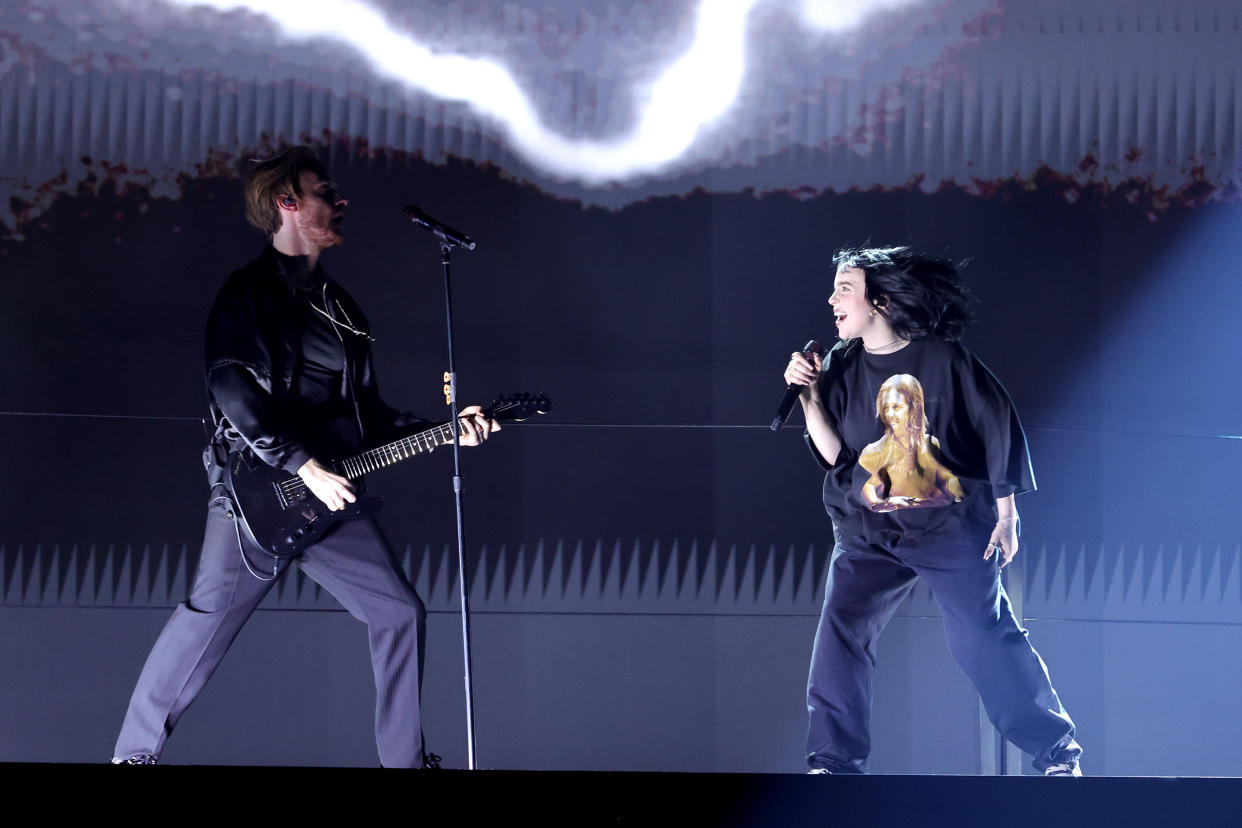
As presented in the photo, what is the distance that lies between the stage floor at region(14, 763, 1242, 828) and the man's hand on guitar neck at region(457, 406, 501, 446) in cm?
172

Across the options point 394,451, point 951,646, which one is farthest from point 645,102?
point 951,646

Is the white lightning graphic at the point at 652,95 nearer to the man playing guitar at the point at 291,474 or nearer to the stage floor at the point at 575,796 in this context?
the man playing guitar at the point at 291,474

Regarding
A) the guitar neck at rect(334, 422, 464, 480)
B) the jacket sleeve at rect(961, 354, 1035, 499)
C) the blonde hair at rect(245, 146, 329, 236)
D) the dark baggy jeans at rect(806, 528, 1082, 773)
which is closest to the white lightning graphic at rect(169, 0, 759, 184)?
the blonde hair at rect(245, 146, 329, 236)

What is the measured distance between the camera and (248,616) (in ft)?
10.0

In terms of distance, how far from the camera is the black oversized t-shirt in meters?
3.14

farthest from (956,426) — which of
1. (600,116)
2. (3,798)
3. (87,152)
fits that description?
(87,152)

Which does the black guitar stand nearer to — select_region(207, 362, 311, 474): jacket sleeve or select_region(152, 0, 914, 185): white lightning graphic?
select_region(207, 362, 311, 474): jacket sleeve

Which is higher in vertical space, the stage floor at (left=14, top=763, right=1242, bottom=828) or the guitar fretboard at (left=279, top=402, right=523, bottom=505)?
the guitar fretboard at (left=279, top=402, right=523, bottom=505)

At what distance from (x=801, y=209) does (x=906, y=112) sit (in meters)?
→ 0.51

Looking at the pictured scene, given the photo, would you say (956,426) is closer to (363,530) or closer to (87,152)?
(363,530)

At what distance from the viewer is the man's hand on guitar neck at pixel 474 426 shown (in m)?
3.29

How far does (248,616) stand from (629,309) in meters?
1.77

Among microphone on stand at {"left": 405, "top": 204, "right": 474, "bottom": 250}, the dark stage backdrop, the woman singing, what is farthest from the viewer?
the dark stage backdrop

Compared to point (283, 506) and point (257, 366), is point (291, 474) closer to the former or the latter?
point (283, 506)
